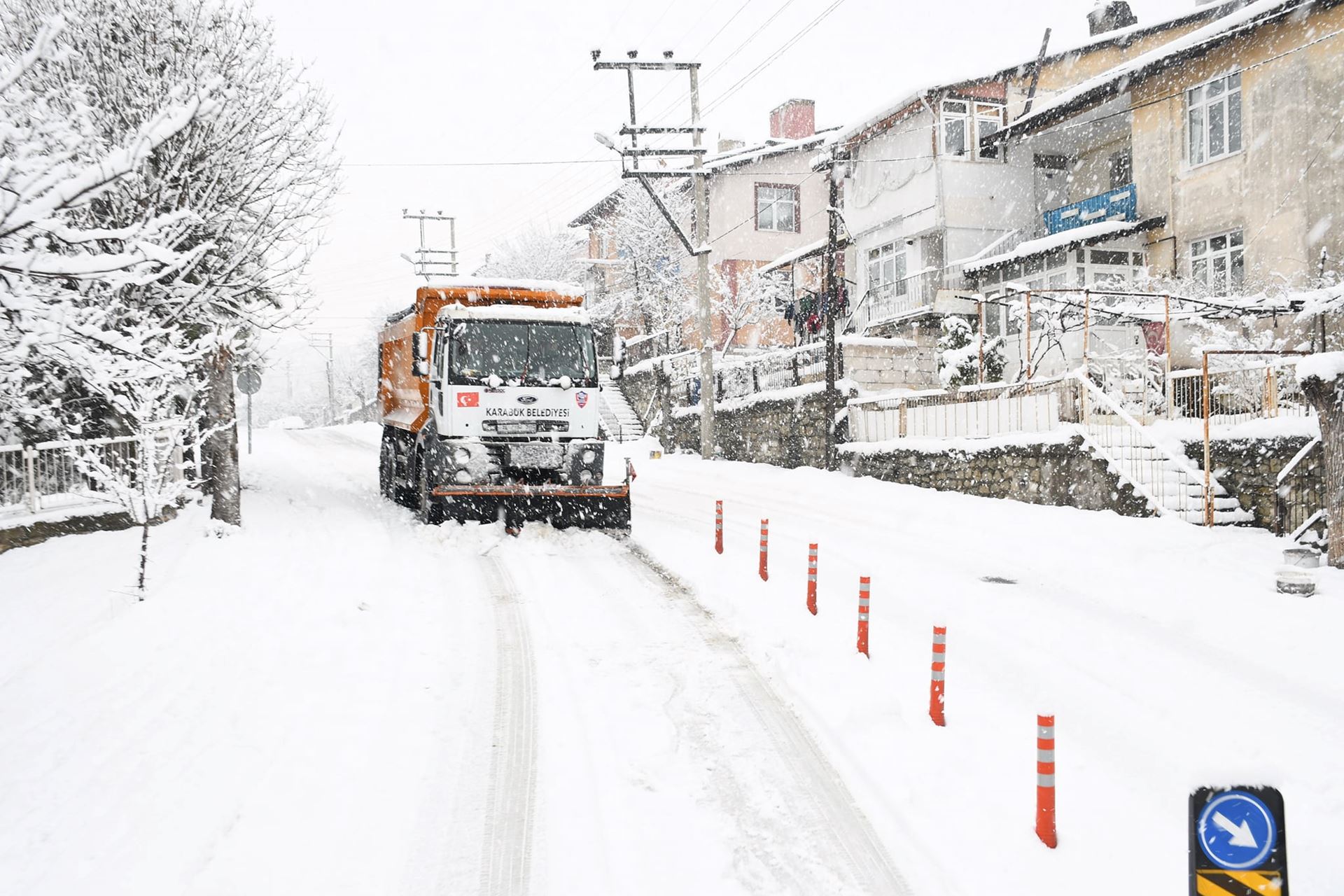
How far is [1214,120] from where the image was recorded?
66.5ft

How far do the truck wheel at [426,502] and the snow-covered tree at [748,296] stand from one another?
2254cm

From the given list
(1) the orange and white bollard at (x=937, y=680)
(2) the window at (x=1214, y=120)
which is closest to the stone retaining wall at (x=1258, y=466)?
(1) the orange and white bollard at (x=937, y=680)

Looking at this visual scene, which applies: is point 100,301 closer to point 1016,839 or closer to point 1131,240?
point 1016,839

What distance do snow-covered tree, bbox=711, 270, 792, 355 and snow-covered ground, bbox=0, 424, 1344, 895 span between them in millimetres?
24829

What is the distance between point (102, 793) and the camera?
512 cm

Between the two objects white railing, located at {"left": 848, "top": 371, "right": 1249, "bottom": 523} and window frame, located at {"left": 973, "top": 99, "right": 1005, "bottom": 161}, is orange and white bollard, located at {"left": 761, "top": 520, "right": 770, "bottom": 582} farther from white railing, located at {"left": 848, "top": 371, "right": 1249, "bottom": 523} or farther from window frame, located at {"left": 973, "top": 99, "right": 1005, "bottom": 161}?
window frame, located at {"left": 973, "top": 99, "right": 1005, "bottom": 161}

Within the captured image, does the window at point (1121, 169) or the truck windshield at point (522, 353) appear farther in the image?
the window at point (1121, 169)

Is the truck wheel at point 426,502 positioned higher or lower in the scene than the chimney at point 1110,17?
lower

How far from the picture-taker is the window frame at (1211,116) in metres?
19.5

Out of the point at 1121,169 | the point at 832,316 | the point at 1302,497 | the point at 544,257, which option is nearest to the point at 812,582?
the point at 1302,497

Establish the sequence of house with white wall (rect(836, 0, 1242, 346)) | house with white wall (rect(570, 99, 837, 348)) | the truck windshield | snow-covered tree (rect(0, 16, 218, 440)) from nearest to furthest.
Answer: snow-covered tree (rect(0, 16, 218, 440))
the truck windshield
house with white wall (rect(836, 0, 1242, 346))
house with white wall (rect(570, 99, 837, 348))

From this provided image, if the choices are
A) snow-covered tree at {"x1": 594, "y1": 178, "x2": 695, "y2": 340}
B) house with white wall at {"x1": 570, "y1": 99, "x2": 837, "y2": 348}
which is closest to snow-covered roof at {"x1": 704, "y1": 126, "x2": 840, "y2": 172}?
house with white wall at {"x1": 570, "y1": 99, "x2": 837, "y2": 348}

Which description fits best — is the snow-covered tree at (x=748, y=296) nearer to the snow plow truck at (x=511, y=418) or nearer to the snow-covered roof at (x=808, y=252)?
the snow-covered roof at (x=808, y=252)

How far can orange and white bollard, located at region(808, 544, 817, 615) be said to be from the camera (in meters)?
8.92
